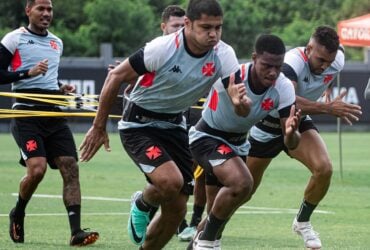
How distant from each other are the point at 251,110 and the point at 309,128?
1.79 metres

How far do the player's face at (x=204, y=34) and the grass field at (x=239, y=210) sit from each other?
2.65m

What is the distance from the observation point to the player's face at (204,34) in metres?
9.81

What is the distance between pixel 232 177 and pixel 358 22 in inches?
547

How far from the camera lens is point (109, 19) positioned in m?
55.5

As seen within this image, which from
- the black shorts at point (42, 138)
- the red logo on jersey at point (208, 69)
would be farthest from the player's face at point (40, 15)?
the red logo on jersey at point (208, 69)

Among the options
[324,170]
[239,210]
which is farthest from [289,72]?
[239,210]

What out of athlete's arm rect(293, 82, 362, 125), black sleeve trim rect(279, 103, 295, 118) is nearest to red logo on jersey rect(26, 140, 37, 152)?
athlete's arm rect(293, 82, 362, 125)

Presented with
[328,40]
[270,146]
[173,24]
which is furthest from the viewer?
[173,24]

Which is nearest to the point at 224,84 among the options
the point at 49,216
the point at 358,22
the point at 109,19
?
the point at 49,216

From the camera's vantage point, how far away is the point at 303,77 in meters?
11.7

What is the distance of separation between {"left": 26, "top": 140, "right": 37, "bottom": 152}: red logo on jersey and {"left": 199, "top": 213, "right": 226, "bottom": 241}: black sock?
9.08 feet

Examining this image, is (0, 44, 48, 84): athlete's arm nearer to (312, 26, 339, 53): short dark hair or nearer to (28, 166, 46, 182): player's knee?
(28, 166, 46, 182): player's knee

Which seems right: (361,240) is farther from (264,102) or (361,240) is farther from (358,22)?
(358,22)

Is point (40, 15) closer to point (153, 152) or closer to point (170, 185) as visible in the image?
point (153, 152)
